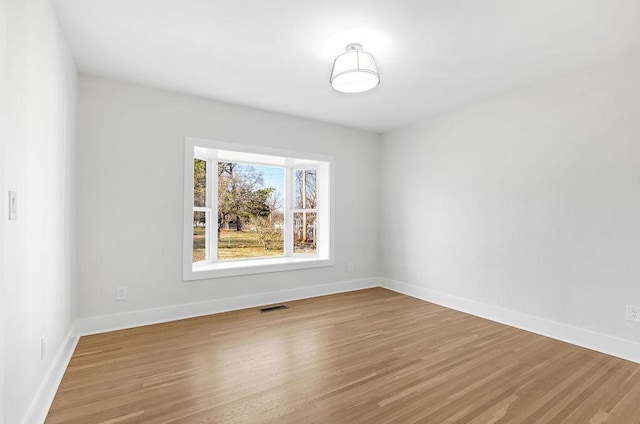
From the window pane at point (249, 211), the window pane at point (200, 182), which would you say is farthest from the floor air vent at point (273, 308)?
the window pane at point (200, 182)

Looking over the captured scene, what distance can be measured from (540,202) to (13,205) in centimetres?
407

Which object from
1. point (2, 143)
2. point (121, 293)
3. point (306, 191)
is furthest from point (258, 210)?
point (2, 143)

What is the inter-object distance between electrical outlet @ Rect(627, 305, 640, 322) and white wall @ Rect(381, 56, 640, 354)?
49mm

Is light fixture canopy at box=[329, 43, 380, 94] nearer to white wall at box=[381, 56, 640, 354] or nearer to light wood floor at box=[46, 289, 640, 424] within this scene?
white wall at box=[381, 56, 640, 354]

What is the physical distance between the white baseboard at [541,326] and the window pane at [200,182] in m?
3.24

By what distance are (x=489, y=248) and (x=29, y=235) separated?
4.06 m

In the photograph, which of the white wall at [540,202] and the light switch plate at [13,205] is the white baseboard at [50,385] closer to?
the light switch plate at [13,205]

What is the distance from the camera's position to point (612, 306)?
2.72 metres

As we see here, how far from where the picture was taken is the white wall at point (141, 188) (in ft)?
10.2

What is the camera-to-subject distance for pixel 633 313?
2.60 meters

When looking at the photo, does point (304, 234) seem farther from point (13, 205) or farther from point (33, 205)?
point (13, 205)

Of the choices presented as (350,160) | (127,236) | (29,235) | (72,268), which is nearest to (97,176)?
(127,236)

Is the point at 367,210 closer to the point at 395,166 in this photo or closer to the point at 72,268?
the point at 395,166

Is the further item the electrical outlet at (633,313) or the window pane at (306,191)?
the window pane at (306,191)
